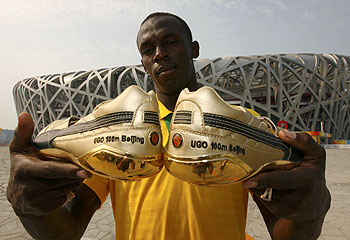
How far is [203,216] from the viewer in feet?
4.15

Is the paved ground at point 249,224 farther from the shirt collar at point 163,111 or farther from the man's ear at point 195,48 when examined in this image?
the man's ear at point 195,48

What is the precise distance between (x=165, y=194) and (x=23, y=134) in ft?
2.62

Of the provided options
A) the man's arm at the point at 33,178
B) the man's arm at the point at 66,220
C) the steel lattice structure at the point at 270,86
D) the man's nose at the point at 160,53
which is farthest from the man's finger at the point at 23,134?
the steel lattice structure at the point at 270,86

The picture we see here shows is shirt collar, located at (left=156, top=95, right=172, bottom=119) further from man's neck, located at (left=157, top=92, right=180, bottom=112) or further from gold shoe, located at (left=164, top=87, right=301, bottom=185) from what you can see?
gold shoe, located at (left=164, top=87, right=301, bottom=185)

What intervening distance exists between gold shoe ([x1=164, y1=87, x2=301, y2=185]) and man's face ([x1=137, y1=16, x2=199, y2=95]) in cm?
64

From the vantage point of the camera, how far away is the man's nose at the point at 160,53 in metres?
1.35

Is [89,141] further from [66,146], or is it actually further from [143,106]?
[143,106]

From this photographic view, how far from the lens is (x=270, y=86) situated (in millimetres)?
27109

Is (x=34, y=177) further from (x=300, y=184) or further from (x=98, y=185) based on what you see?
(x=300, y=184)

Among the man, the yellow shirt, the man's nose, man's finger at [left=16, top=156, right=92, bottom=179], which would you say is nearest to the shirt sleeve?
the man

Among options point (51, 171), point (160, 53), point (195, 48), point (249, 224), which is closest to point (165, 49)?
point (160, 53)

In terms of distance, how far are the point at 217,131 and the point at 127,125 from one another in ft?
1.03

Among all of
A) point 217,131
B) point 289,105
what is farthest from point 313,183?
point 289,105

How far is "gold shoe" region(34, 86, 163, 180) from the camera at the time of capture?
0.72 m
